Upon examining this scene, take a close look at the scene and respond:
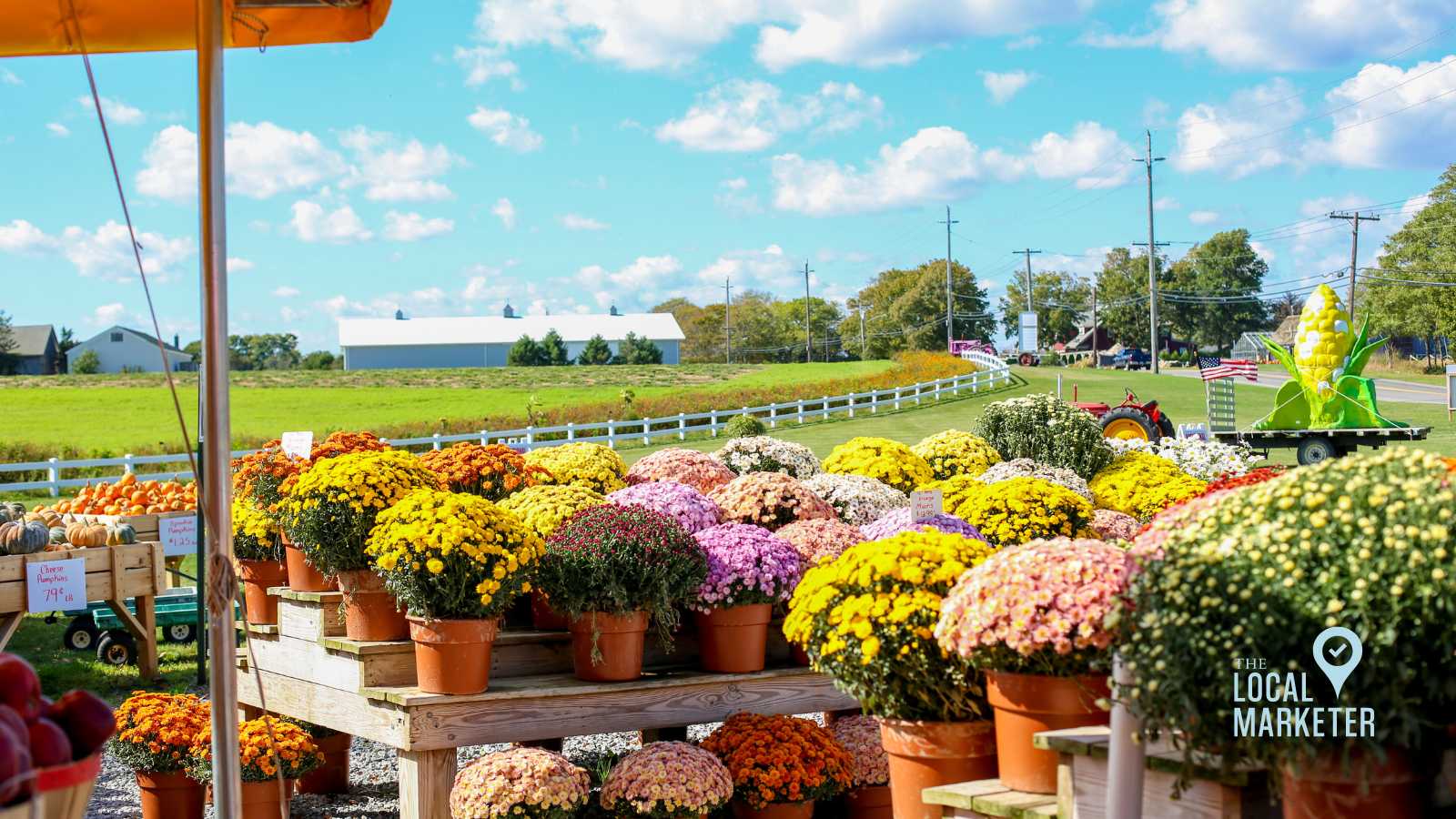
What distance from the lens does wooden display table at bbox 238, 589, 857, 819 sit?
4.97m

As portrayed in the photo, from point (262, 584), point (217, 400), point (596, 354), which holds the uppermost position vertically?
point (596, 354)

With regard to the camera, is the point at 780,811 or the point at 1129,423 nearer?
the point at 780,811

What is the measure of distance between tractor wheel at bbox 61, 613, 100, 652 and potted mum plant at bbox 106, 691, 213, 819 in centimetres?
502

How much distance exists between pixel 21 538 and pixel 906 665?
6457mm

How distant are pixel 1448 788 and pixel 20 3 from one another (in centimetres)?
450

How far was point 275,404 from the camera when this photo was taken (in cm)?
4912

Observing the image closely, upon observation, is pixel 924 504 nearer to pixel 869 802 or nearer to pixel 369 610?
pixel 869 802

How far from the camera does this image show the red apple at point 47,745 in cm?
175

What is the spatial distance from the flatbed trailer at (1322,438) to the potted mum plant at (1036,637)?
14.1m

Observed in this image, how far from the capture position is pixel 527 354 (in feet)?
235

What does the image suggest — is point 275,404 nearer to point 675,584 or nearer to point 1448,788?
point 675,584

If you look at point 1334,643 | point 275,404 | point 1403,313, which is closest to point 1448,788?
point 1334,643

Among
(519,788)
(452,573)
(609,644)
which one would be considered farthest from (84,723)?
→ (609,644)

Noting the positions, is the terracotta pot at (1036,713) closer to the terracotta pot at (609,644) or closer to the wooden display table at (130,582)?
the terracotta pot at (609,644)
